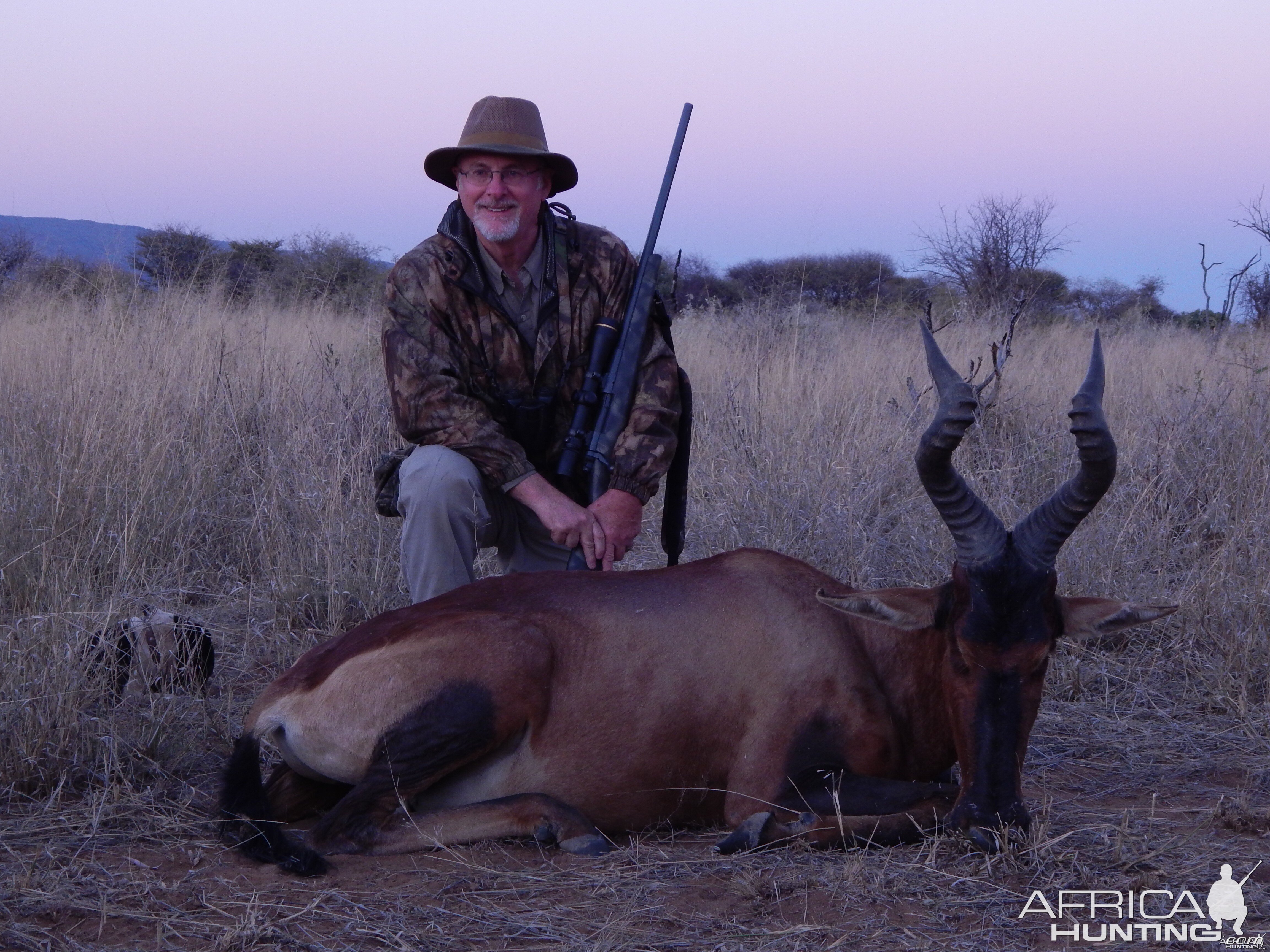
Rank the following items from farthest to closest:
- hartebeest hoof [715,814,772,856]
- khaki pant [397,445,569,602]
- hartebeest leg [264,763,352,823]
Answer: khaki pant [397,445,569,602] < hartebeest leg [264,763,352,823] < hartebeest hoof [715,814,772,856]

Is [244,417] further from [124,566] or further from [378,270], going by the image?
[378,270]

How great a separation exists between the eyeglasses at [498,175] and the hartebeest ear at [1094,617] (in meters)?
2.89

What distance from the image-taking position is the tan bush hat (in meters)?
5.32

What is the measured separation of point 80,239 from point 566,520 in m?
22.4

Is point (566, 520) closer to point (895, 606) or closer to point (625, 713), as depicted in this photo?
point (625, 713)

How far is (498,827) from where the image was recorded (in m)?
3.84

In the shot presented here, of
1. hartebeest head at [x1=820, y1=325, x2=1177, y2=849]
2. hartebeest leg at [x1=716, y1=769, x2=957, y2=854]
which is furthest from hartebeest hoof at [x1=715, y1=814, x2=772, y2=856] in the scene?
hartebeest head at [x1=820, y1=325, x2=1177, y2=849]

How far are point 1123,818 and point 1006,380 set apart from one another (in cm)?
743

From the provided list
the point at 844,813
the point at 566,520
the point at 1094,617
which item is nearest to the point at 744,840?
the point at 844,813

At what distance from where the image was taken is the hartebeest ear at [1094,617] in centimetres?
371

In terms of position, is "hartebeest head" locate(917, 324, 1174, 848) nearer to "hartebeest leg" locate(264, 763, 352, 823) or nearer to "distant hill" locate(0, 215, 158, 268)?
"hartebeest leg" locate(264, 763, 352, 823)

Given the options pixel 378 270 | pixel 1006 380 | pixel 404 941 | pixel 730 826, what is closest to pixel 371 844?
pixel 404 941

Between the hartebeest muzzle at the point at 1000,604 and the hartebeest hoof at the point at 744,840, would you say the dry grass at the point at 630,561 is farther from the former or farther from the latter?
the hartebeest muzzle at the point at 1000,604

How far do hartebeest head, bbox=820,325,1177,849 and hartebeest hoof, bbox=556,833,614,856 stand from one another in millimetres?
995
